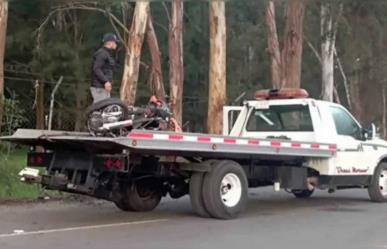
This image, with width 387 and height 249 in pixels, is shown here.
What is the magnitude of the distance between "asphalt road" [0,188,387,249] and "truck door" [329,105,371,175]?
30.3 inches

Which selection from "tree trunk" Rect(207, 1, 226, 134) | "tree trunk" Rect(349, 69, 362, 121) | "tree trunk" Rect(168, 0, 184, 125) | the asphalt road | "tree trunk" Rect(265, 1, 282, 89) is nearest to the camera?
the asphalt road

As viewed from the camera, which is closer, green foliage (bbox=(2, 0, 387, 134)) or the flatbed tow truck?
the flatbed tow truck

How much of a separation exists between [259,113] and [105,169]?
4755 millimetres

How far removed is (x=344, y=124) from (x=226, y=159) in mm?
3400

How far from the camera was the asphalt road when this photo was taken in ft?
31.6

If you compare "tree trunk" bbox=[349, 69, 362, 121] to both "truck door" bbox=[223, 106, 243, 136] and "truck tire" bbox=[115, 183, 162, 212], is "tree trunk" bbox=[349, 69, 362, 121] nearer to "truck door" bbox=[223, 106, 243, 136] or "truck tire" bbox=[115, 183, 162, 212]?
"truck door" bbox=[223, 106, 243, 136]

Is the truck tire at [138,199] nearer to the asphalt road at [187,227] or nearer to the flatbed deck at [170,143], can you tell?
the asphalt road at [187,227]

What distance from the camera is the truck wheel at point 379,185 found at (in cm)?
1487

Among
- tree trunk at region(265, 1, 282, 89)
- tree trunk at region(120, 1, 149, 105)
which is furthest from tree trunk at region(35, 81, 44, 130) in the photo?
tree trunk at region(120, 1, 149, 105)

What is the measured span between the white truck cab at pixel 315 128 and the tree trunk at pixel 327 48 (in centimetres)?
1584

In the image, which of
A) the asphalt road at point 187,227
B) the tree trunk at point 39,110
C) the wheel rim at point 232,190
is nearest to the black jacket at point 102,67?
the asphalt road at point 187,227

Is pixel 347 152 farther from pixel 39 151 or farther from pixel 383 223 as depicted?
pixel 39 151

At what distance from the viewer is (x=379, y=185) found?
590 inches

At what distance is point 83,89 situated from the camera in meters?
34.0
